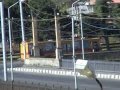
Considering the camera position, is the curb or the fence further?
the curb

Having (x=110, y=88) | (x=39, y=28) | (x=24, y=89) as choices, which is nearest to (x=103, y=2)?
(x=39, y=28)

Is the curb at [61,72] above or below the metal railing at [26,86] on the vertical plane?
below

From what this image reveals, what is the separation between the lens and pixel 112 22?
8288 cm

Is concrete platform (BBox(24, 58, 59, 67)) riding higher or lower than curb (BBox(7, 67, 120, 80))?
higher

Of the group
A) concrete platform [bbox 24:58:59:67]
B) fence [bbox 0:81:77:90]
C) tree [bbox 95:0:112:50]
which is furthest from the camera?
tree [bbox 95:0:112:50]

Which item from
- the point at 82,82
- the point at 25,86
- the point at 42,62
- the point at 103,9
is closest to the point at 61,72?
the point at 42,62

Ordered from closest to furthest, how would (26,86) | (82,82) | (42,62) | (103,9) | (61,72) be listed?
(26,86), (82,82), (61,72), (42,62), (103,9)

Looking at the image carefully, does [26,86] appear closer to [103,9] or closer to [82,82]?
[82,82]

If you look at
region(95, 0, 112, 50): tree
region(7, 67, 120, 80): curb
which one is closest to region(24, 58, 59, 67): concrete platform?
region(7, 67, 120, 80): curb

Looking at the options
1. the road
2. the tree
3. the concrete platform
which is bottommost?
the road

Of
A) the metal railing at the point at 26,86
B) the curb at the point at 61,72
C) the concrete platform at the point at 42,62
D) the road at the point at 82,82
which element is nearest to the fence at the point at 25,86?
the metal railing at the point at 26,86

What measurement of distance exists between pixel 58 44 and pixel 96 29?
2071cm

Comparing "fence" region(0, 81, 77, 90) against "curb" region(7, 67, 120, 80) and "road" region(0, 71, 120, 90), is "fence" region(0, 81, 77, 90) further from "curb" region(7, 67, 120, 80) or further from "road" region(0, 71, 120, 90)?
"curb" region(7, 67, 120, 80)

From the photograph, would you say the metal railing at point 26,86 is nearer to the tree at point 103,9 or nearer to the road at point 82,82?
the road at point 82,82
